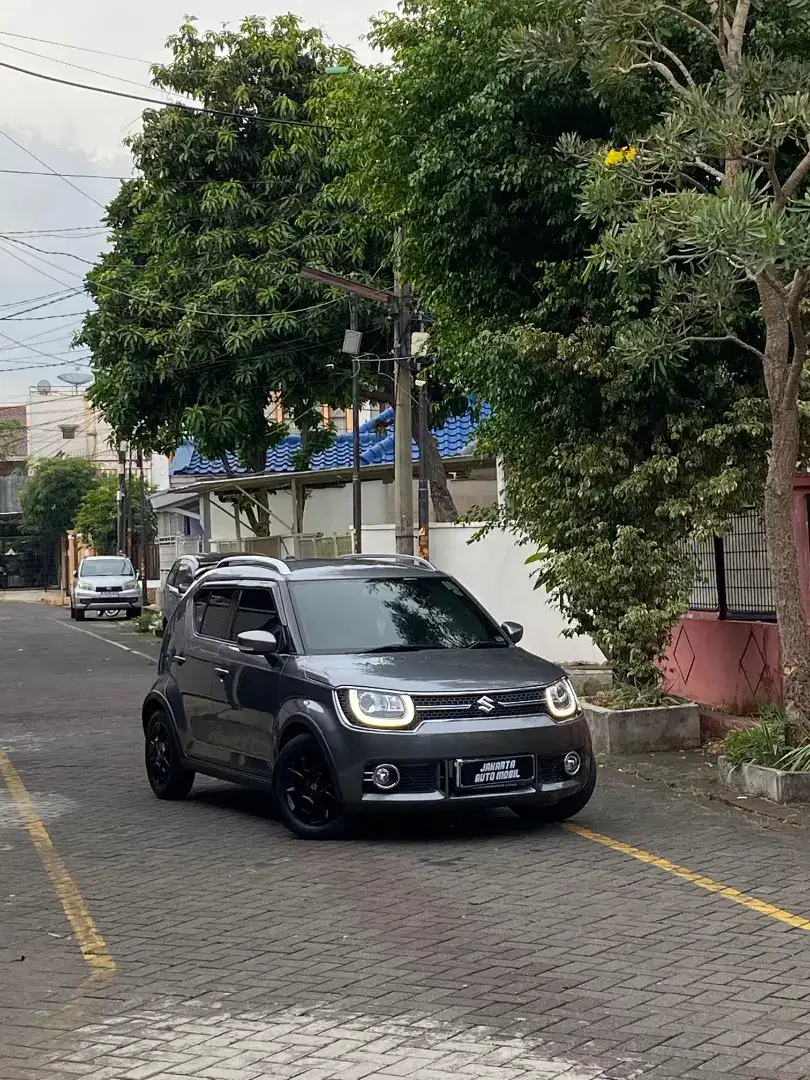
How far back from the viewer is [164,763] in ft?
37.9

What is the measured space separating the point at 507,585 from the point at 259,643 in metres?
14.4

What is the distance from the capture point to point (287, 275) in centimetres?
2953

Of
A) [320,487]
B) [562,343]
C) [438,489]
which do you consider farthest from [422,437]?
[320,487]

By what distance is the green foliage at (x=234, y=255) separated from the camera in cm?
2969

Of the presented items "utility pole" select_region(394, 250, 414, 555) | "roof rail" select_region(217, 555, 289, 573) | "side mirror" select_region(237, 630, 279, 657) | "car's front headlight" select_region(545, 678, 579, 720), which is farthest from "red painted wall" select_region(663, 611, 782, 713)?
"utility pole" select_region(394, 250, 414, 555)

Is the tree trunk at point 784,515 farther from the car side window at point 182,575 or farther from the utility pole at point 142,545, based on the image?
the utility pole at point 142,545

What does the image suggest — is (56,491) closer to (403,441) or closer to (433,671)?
(403,441)

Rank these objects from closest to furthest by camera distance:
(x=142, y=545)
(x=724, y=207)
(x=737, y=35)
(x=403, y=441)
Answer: (x=724, y=207)
(x=737, y=35)
(x=403, y=441)
(x=142, y=545)

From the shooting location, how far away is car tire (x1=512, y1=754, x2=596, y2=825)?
32.0 ft

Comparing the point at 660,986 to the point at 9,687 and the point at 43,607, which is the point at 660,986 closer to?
the point at 9,687

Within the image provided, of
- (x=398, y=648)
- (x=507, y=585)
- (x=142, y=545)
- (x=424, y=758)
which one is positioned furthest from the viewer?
(x=142, y=545)

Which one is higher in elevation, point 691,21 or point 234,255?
point 234,255

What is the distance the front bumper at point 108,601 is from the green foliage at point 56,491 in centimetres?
3031

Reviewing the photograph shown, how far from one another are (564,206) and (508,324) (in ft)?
3.99
